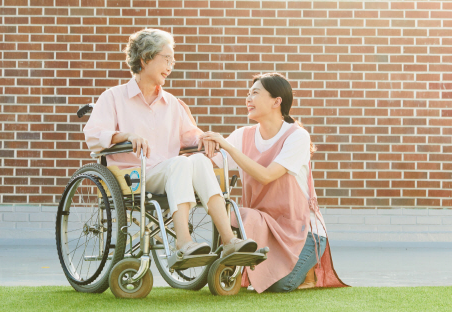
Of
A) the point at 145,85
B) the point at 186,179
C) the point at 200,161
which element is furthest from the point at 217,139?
the point at 145,85

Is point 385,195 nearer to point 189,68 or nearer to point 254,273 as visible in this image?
point 189,68

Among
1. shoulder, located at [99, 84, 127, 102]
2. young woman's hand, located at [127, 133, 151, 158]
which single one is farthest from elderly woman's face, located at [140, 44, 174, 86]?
young woman's hand, located at [127, 133, 151, 158]

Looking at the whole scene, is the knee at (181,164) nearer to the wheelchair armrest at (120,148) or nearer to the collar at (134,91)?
the wheelchair armrest at (120,148)

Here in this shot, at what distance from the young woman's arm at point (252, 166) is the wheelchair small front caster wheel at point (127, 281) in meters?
0.59

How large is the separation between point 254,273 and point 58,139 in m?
2.70

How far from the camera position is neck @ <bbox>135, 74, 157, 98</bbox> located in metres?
2.93

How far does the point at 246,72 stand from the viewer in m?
5.07

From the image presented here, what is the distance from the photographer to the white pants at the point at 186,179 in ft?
8.30

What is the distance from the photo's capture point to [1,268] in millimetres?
3732

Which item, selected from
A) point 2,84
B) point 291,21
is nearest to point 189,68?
point 291,21

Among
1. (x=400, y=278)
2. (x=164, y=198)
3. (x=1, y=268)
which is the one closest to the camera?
(x=164, y=198)

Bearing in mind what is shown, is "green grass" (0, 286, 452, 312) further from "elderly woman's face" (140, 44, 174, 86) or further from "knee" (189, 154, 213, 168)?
"elderly woman's face" (140, 44, 174, 86)

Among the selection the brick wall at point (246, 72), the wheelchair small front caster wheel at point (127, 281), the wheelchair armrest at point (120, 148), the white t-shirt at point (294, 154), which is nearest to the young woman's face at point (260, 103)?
the white t-shirt at point (294, 154)

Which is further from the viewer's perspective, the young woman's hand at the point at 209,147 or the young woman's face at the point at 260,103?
the young woman's face at the point at 260,103
